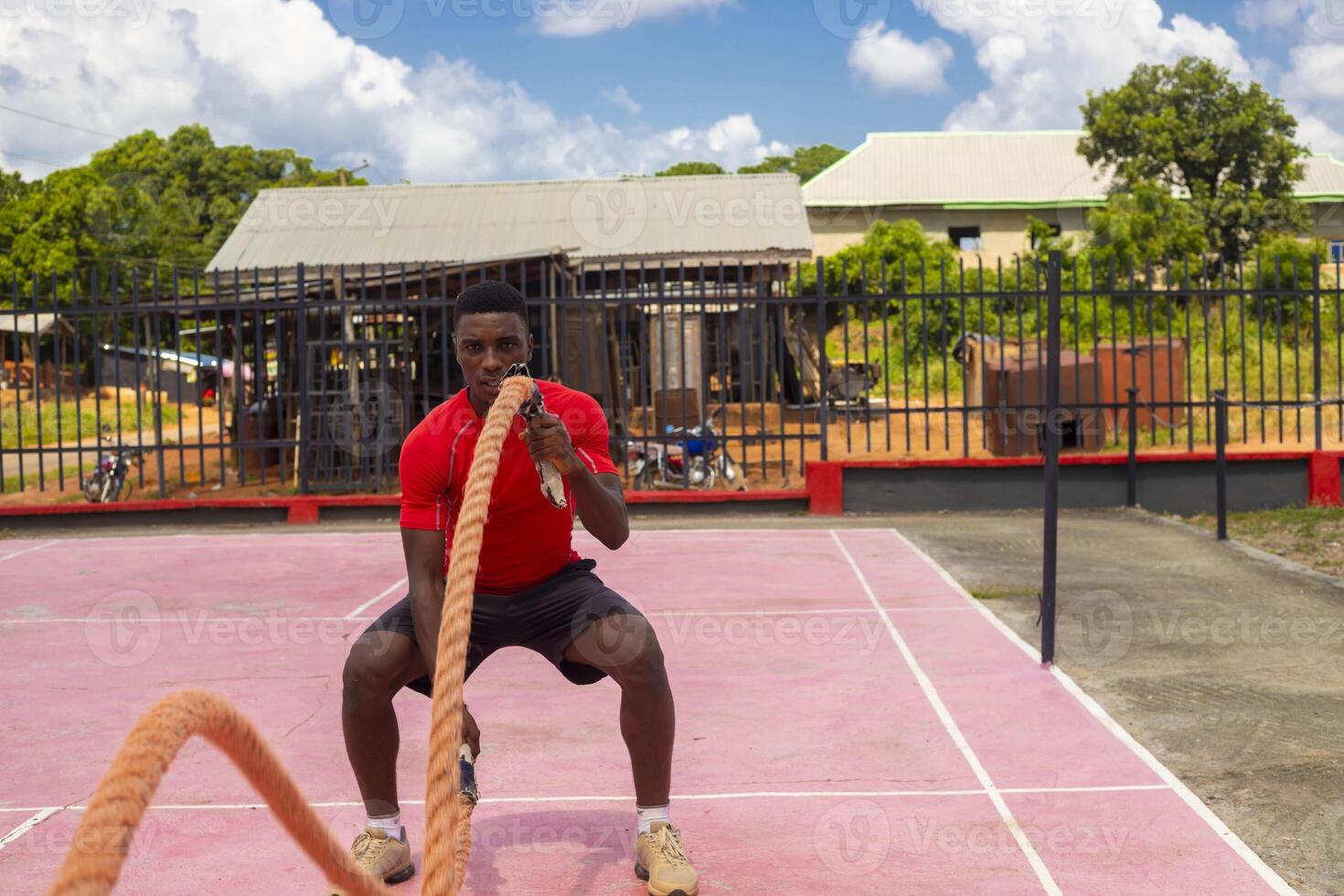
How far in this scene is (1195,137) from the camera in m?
35.5

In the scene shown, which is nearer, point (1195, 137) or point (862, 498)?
point (862, 498)

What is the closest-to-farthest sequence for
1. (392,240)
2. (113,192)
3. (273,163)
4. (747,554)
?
1. (747,554)
2. (392,240)
3. (113,192)
4. (273,163)

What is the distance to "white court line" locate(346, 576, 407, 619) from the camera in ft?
28.7

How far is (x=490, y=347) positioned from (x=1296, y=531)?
9.85 meters

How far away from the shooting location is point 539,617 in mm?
4078

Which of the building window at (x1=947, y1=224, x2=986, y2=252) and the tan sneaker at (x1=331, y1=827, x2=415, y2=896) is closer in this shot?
the tan sneaker at (x1=331, y1=827, x2=415, y2=896)

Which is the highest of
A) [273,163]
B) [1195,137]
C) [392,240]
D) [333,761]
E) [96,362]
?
[273,163]

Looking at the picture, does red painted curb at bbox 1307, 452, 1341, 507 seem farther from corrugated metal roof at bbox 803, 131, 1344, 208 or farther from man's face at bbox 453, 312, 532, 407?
Result: corrugated metal roof at bbox 803, 131, 1344, 208

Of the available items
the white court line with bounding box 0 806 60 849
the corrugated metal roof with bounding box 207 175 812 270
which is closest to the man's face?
the white court line with bounding box 0 806 60 849

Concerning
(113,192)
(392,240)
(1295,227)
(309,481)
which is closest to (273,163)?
(113,192)

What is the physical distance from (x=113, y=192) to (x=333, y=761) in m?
40.1

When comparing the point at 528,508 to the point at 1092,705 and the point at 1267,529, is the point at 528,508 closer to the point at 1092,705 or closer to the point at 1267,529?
the point at 1092,705

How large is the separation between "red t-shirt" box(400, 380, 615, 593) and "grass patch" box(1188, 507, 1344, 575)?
24.6ft

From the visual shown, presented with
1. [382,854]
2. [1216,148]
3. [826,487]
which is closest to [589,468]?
[382,854]
